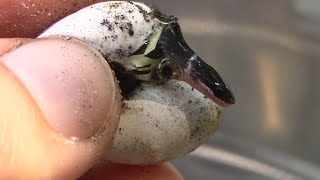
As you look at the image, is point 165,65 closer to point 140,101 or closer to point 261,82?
point 140,101

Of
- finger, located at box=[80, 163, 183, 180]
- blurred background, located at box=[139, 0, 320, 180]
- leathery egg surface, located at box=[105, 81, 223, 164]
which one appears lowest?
blurred background, located at box=[139, 0, 320, 180]

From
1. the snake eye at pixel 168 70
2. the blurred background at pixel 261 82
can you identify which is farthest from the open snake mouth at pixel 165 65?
the blurred background at pixel 261 82

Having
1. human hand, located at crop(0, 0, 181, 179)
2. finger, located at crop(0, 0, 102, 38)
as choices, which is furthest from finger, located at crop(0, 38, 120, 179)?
finger, located at crop(0, 0, 102, 38)

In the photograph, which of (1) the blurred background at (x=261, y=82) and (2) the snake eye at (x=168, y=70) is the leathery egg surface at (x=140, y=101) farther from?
(1) the blurred background at (x=261, y=82)

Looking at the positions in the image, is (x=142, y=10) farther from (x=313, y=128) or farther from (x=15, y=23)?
(x=313, y=128)

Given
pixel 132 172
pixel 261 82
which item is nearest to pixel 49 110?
pixel 132 172

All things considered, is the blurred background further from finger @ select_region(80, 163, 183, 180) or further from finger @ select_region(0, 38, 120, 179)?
finger @ select_region(0, 38, 120, 179)
